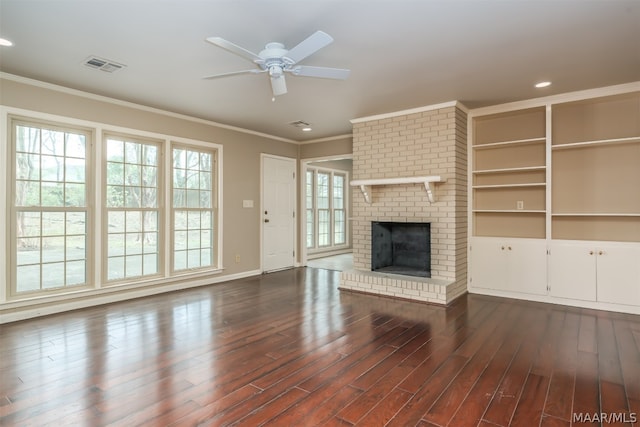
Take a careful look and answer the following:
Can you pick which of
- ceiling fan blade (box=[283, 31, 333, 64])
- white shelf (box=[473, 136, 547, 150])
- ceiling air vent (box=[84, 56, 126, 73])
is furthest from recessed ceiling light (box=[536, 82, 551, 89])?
ceiling air vent (box=[84, 56, 126, 73])

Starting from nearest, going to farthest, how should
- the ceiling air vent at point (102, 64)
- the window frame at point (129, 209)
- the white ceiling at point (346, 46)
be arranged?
1. the white ceiling at point (346, 46)
2. the ceiling air vent at point (102, 64)
3. the window frame at point (129, 209)

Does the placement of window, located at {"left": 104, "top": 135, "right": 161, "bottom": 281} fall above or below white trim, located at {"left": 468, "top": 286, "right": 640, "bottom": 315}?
above

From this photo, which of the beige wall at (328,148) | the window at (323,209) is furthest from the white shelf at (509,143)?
the window at (323,209)

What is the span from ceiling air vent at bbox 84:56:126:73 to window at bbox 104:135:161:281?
1211 millimetres

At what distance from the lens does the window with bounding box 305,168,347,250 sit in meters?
8.84

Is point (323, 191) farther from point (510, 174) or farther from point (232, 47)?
point (232, 47)

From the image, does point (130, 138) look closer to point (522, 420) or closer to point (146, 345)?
point (146, 345)

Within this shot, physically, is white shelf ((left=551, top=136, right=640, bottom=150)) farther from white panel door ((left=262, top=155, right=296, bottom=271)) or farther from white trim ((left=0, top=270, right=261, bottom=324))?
white trim ((left=0, top=270, right=261, bottom=324))

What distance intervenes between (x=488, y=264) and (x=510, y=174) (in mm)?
1293

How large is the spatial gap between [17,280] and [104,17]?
9.78 feet

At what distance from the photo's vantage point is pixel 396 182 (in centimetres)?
470

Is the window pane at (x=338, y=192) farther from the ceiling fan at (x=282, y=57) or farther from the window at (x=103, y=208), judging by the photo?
the ceiling fan at (x=282, y=57)

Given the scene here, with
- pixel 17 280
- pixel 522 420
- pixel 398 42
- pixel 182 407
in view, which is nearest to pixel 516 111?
pixel 398 42

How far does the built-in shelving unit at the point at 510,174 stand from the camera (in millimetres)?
4543
